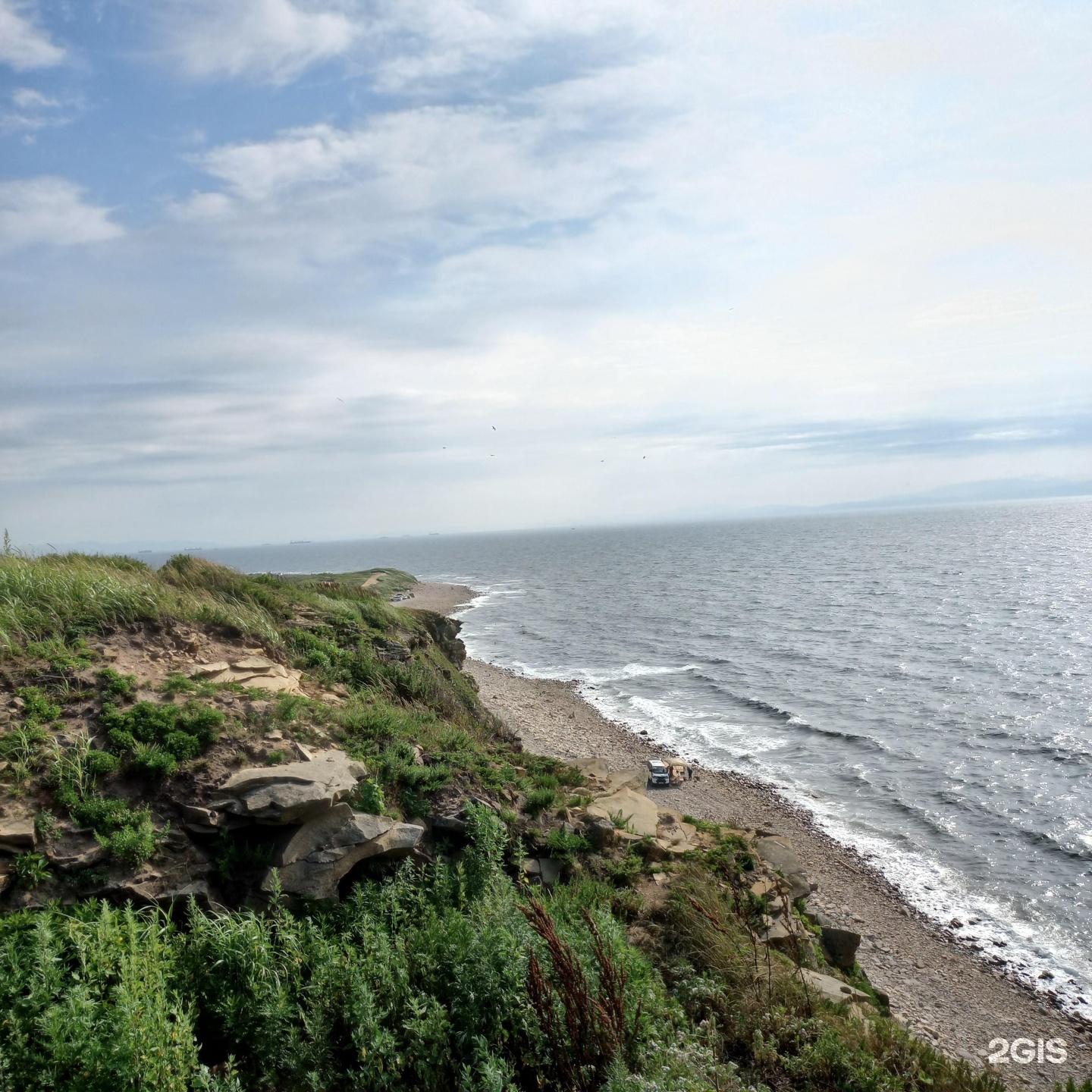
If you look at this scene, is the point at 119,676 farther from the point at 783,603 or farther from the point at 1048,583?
the point at 1048,583

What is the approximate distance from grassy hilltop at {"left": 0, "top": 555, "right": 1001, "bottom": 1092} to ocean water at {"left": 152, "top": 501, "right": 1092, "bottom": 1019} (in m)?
10.4

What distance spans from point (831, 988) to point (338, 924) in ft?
22.1

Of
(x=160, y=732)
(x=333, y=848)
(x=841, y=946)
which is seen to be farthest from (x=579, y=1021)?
(x=841, y=946)

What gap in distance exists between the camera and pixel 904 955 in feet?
53.0

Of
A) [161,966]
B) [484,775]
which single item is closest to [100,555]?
[484,775]

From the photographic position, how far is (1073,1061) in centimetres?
1302

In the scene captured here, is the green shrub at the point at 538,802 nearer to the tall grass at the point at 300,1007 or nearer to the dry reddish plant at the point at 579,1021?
the tall grass at the point at 300,1007

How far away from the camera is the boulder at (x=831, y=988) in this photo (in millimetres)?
8609

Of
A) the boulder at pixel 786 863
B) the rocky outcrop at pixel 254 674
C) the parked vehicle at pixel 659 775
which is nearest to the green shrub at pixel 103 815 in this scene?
the rocky outcrop at pixel 254 674

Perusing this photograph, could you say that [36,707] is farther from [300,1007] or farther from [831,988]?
[831,988]

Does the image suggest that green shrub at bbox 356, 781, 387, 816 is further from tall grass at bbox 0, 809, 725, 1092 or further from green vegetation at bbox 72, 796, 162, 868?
green vegetation at bbox 72, 796, 162, 868

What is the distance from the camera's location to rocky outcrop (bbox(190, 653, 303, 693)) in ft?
37.0

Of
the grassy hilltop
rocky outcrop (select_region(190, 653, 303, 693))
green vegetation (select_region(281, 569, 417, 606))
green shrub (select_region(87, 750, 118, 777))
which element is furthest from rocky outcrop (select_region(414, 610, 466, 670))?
green vegetation (select_region(281, 569, 417, 606))

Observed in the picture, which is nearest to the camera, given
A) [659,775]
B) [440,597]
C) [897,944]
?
[897,944]
